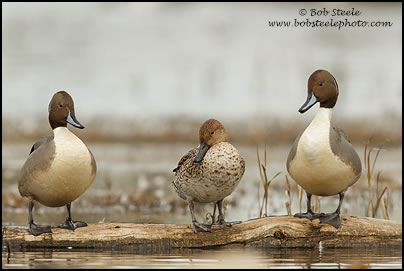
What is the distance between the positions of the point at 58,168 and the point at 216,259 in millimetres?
1538

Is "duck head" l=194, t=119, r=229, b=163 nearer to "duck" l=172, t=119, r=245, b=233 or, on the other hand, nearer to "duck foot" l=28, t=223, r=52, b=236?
"duck" l=172, t=119, r=245, b=233

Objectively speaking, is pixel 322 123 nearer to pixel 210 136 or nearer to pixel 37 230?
pixel 210 136

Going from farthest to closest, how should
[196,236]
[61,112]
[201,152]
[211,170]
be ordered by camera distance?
[61,112], [196,236], [201,152], [211,170]

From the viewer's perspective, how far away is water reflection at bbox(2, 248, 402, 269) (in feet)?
19.4

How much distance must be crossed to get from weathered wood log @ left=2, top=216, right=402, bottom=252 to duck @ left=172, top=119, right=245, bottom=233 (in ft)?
0.42

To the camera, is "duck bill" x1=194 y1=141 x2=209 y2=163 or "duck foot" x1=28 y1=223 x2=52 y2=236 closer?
"duck bill" x1=194 y1=141 x2=209 y2=163

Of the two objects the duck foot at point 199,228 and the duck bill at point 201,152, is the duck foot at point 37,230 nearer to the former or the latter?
the duck foot at point 199,228

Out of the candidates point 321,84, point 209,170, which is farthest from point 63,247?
point 321,84

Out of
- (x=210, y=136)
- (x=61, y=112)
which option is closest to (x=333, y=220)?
(x=210, y=136)

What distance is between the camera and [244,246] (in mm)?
6656

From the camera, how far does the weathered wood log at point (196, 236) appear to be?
6.64 metres

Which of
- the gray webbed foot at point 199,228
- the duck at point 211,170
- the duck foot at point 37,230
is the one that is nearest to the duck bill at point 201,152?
the duck at point 211,170

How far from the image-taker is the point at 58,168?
659 cm

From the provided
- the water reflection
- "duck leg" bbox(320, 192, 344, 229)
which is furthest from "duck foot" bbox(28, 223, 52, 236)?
"duck leg" bbox(320, 192, 344, 229)
